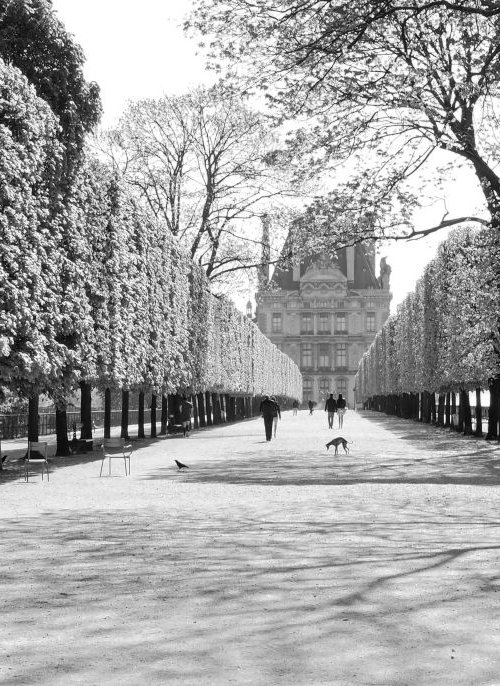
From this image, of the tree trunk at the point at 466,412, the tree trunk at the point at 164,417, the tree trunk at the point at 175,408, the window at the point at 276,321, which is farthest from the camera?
the window at the point at 276,321

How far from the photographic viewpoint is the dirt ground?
5355 millimetres

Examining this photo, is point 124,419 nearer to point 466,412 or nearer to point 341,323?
point 466,412

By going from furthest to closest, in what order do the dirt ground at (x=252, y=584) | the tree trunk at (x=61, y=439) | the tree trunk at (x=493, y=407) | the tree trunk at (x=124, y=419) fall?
1. the tree trunk at (x=124, y=419)
2. the tree trunk at (x=493, y=407)
3. the tree trunk at (x=61, y=439)
4. the dirt ground at (x=252, y=584)

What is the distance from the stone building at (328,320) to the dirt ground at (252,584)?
144262 mm

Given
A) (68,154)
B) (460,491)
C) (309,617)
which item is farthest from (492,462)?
(309,617)

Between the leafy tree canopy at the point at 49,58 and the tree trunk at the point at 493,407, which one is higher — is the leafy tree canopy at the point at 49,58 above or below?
above

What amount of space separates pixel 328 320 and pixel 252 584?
507 ft

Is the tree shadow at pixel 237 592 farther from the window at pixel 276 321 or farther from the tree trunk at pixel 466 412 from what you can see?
the window at pixel 276 321

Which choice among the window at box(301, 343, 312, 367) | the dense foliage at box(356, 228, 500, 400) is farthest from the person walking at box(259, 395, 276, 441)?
the window at box(301, 343, 312, 367)

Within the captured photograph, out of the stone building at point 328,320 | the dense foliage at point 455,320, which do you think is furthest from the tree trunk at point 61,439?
the stone building at point 328,320

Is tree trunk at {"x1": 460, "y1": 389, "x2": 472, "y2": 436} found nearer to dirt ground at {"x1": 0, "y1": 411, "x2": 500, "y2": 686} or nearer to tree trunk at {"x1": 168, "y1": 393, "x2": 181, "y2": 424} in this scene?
tree trunk at {"x1": 168, "y1": 393, "x2": 181, "y2": 424}

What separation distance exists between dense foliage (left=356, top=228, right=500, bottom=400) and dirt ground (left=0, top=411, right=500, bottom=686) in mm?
11905

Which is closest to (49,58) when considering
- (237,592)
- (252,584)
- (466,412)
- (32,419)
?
(32,419)

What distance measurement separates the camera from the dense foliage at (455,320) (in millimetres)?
27281
